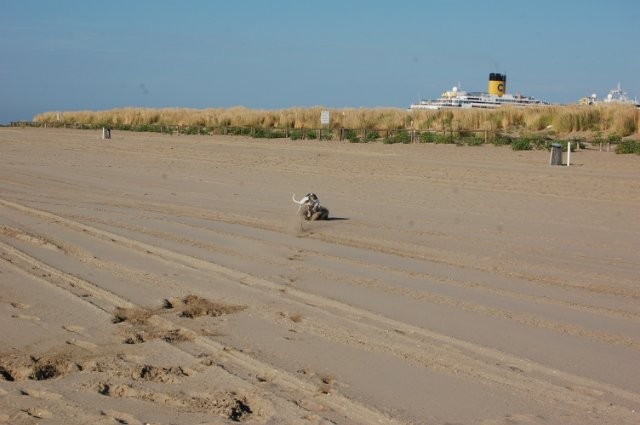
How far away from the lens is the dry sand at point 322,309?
5.60 m

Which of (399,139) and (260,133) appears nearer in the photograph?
(399,139)

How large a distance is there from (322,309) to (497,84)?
82518 millimetres

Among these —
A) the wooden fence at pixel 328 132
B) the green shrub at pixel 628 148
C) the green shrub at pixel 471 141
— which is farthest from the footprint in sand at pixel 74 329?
the wooden fence at pixel 328 132

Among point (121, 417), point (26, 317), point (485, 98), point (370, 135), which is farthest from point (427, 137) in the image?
point (485, 98)

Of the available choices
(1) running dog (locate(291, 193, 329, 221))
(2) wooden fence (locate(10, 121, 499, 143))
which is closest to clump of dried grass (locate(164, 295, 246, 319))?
(1) running dog (locate(291, 193, 329, 221))

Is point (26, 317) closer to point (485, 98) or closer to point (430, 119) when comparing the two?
point (430, 119)

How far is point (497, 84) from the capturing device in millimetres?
87312

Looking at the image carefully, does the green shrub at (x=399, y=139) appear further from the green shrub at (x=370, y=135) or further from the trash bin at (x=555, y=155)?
the trash bin at (x=555, y=155)

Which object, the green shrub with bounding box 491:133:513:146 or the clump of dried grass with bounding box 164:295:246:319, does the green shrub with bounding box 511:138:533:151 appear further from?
the clump of dried grass with bounding box 164:295:246:319

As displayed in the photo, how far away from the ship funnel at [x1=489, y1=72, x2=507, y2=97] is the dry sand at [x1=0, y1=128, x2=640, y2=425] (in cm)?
7153

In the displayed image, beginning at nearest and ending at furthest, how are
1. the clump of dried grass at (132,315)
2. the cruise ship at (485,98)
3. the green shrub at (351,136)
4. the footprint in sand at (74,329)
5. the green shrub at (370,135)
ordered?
the footprint in sand at (74,329)
the clump of dried grass at (132,315)
the green shrub at (351,136)
the green shrub at (370,135)
the cruise ship at (485,98)

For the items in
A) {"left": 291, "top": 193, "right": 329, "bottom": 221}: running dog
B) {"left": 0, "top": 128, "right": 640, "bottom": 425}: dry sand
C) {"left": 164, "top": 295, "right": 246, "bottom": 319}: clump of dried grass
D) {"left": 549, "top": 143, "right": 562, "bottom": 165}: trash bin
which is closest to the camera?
{"left": 0, "top": 128, "right": 640, "bottom": 425}: dry sand

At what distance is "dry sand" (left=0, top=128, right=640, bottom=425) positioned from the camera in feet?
18.4

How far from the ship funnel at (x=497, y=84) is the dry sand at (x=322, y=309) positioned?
235 ft
